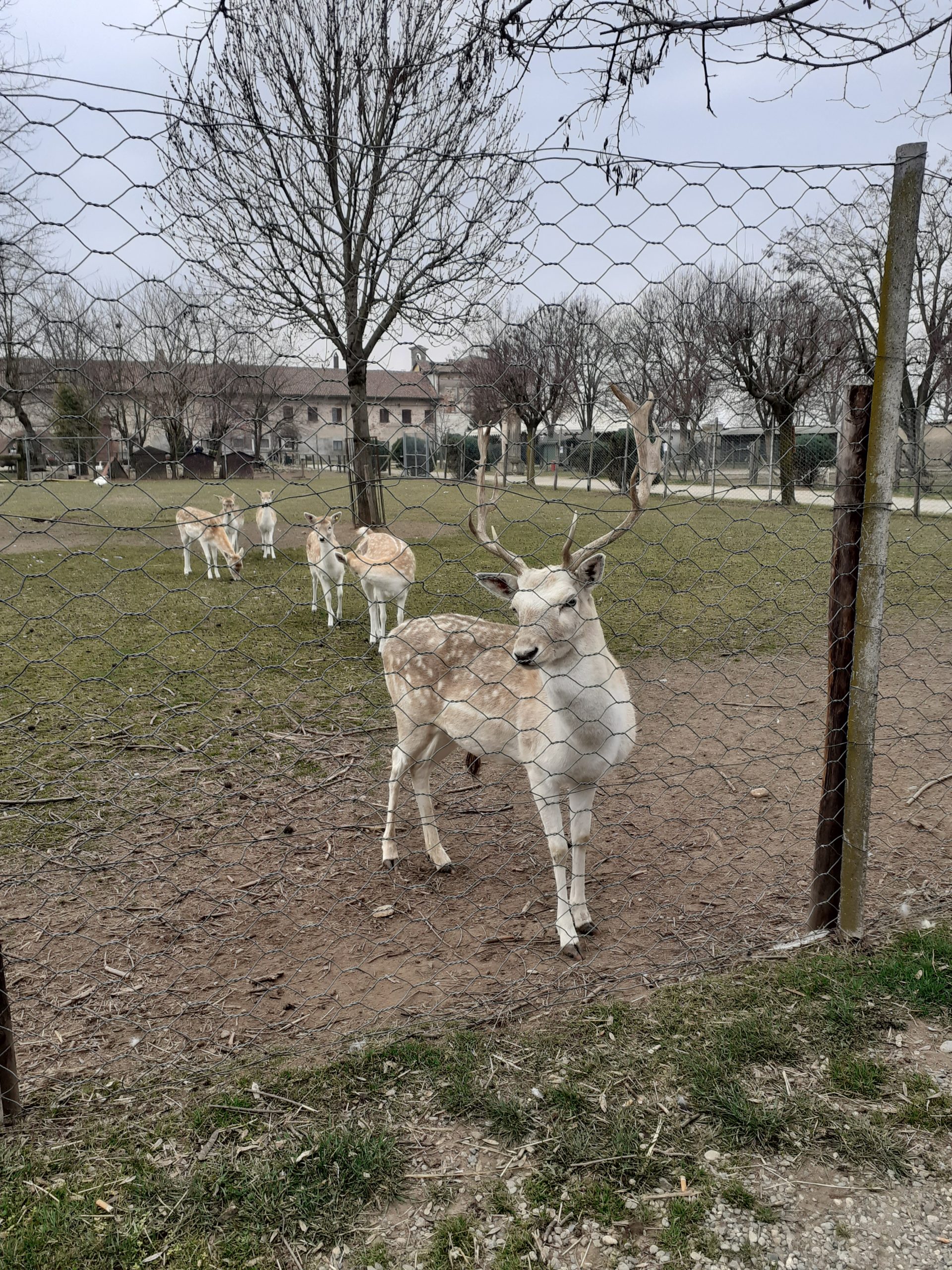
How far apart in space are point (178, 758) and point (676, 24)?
14.4 ft

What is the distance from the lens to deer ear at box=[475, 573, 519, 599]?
A: 3023 millimetres

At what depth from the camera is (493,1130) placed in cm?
233

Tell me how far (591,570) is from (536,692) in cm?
77

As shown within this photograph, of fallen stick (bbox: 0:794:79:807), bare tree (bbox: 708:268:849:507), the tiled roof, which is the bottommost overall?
fallen stick (bbox: 0:794:79:807)

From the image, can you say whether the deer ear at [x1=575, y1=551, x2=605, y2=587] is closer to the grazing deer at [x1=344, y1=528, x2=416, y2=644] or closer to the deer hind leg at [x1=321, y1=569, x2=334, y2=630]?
the grazing deer at [x1=344, y1=528, x2=416, y2=644]

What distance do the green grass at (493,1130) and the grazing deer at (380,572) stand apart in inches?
215

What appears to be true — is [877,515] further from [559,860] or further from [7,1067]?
[7,1067]

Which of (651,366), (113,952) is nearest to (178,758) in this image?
(113,952)

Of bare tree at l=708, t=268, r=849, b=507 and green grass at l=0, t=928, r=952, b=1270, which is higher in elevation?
bare tree at l=708, t=268, r=849, b=507

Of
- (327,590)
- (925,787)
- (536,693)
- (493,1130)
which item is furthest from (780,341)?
(493,1130)

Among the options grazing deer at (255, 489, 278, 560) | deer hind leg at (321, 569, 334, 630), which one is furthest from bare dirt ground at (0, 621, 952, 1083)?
grazing deer at (255, 489, 278, 560)

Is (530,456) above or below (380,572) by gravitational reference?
above

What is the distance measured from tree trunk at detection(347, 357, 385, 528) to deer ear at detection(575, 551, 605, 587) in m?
0.73

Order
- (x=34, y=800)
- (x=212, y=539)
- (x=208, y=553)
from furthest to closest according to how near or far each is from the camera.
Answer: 1. (x=208, y=553)
2. (x=212, y=539)
3. (x=34, y=800)
